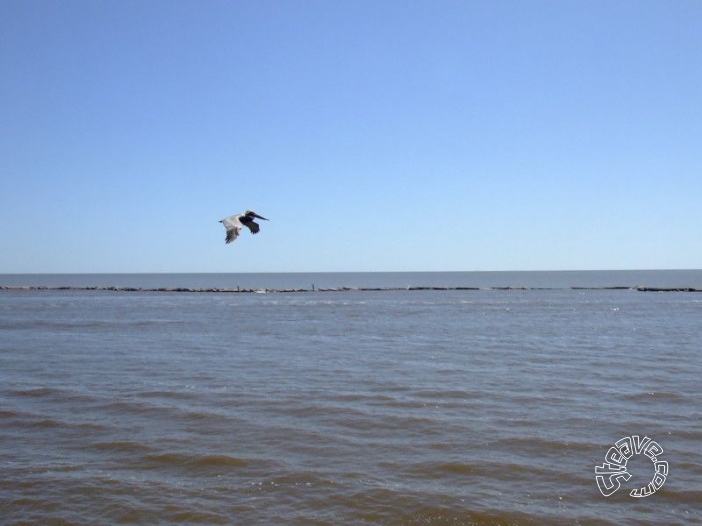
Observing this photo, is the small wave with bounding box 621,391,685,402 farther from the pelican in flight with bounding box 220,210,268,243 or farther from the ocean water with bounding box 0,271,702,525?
the pelican in flight with bounding box 220,210,268,243

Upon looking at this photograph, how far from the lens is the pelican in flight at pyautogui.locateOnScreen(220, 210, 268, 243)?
678 cm

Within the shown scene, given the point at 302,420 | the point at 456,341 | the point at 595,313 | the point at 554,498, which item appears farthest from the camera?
the point at 595,313

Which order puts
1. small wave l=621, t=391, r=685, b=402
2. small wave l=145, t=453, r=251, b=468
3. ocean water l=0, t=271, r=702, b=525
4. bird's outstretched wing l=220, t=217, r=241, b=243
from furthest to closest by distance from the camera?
small wave l=621, t=391, r=685, b=402
small wave l=145, t=453, r=251, b=468
ocean water l=0, t=271, r=702, b=525
bird's outstretched wing l=220, t=217, r=241, b=243

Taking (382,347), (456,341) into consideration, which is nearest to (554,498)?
(382,347)

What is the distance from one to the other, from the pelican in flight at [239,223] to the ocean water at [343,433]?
12.1 feet

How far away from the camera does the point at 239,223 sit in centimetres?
712

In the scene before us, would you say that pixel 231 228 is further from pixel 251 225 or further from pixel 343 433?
pixel 343 433

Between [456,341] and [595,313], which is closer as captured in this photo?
[456,341]

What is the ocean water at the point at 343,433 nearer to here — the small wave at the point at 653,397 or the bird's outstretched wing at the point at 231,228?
the small wave at the point at 653,397

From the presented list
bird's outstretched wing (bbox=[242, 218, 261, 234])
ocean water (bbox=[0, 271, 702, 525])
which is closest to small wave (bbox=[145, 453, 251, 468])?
ocean water (bbox=[0, 271, 702, 525])

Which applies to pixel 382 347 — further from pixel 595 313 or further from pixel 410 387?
pixel 595 313

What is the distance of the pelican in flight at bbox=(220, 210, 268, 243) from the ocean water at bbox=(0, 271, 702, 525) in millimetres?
3695

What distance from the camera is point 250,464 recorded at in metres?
9.62

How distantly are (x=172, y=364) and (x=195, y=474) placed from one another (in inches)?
424
